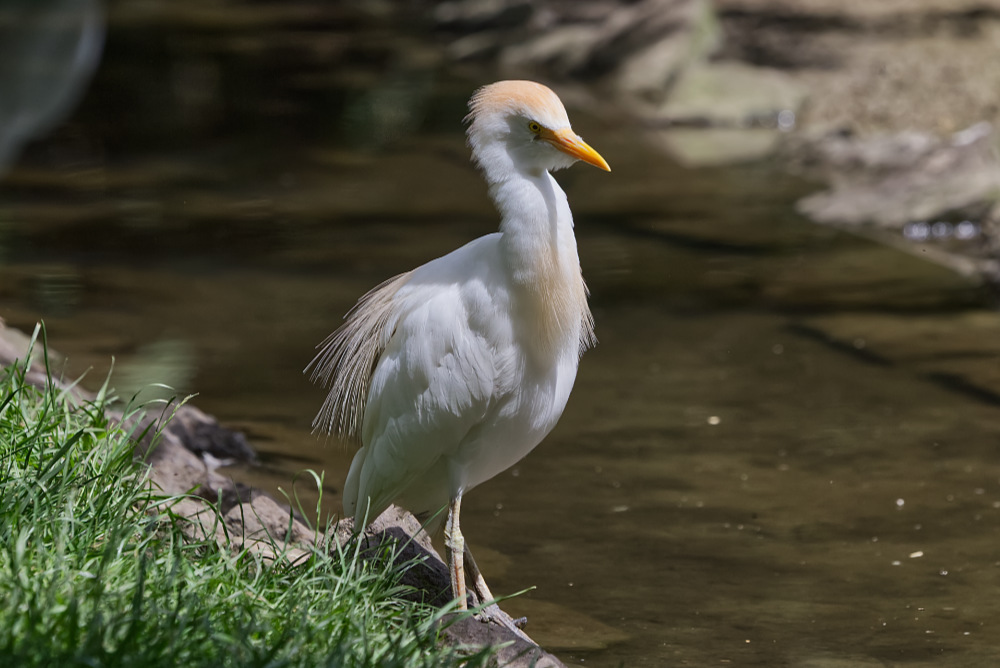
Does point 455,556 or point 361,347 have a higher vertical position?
point 361,347

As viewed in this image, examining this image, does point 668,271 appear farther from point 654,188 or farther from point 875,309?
point 654,188

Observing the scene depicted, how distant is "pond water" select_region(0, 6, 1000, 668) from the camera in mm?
4586

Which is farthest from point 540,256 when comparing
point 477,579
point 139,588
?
point 139,588

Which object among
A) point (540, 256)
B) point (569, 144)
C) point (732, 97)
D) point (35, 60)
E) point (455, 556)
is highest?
point (569, 144)

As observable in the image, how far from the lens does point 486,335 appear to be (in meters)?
3.61

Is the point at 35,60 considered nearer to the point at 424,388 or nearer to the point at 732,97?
the point at 732,97

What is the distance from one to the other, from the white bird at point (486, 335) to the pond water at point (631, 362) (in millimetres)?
818

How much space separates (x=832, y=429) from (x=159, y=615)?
13.5 ft

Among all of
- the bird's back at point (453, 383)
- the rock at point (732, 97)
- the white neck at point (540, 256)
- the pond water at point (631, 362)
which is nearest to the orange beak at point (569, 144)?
the white neck at point (540, 256)

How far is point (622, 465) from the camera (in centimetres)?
580

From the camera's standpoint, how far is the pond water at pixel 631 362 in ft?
15.0

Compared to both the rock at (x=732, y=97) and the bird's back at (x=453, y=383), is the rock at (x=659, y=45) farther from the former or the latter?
the bird's back at (x=453, y=383)

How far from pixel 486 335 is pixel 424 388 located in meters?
0.24

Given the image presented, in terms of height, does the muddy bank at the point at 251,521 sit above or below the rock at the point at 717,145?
above
